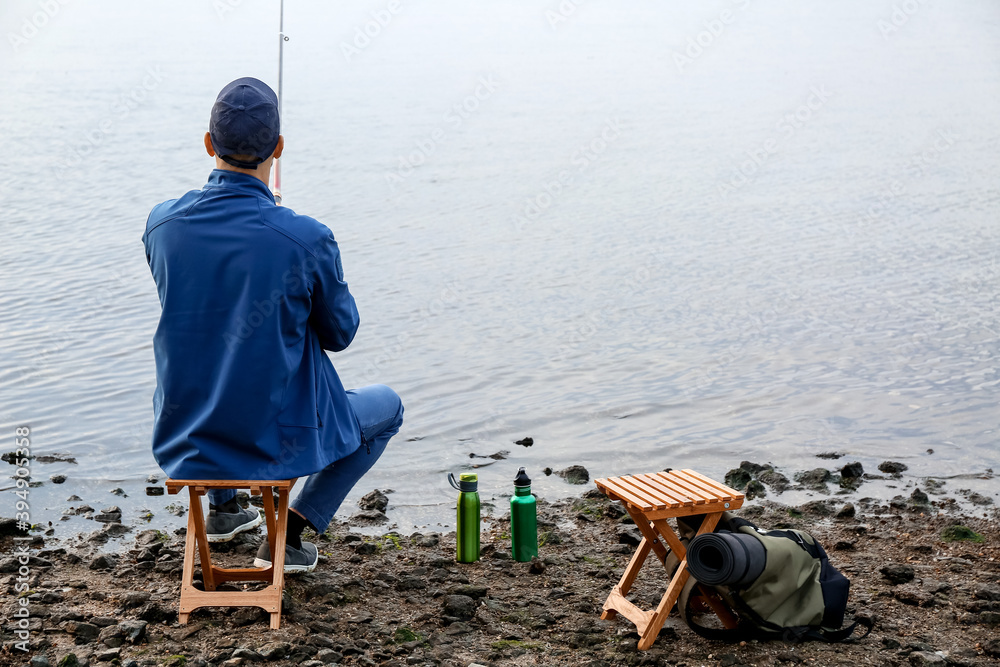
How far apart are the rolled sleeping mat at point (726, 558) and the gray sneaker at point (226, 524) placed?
2.20 m

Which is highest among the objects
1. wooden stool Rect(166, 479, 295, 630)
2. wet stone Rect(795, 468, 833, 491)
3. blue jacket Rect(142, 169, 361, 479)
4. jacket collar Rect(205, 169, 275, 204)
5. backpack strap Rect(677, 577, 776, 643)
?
jacket collar Rect(205, 169, 275, 204)

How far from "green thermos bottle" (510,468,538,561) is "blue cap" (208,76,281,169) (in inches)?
76.7

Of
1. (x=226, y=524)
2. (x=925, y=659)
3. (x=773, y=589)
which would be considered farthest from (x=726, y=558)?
(x=226, y=524)

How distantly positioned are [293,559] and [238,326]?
1.27 m

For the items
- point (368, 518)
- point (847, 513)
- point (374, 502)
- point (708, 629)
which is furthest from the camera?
point (374, 502)

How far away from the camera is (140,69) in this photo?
1446 inches

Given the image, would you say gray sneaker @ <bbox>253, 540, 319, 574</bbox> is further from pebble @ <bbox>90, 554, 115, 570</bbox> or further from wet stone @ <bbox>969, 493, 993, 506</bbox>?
wet stone @ <bbox>969, 493, 993, 506</bbox>

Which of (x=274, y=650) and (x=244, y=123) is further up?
(x=244, y=123)

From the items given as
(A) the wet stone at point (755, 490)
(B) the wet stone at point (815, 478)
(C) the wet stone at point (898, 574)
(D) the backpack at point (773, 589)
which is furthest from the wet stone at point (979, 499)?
(D) the backpack at point (773, 589)

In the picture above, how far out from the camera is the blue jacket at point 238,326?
11.3 ft

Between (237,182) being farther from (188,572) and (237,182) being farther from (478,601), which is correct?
(478,601)

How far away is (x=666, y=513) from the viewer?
367cm

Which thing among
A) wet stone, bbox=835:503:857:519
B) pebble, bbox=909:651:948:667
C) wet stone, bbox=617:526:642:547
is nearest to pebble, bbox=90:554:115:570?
wet stone, bbox=617:526:642:547

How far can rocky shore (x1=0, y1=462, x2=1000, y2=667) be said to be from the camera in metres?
3.59
